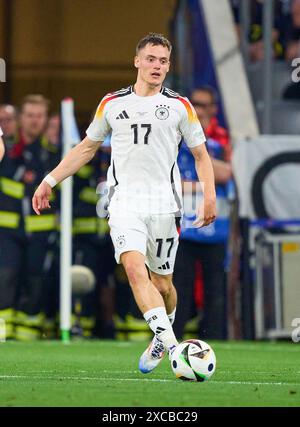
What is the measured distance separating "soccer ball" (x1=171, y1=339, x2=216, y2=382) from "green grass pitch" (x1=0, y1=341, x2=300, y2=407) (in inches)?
3.0

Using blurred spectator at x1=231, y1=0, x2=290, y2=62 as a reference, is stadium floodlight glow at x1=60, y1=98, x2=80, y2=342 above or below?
below

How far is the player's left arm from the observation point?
31.3 feet

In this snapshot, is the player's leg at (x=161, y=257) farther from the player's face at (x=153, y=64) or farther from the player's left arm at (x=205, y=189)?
the player's face at (x=153, y=64)

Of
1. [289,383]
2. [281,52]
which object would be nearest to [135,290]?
[289,383]

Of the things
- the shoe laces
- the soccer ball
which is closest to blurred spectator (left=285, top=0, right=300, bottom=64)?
the shoe laces

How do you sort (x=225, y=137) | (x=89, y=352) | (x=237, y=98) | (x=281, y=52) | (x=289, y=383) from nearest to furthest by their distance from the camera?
(x=289, y=383) < (x=89, y=352) < (x=225, y=137) < (x=237, y=98) < (x=281, y=52)

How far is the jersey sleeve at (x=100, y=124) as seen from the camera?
32.2 ft

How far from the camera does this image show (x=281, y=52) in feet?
56.7

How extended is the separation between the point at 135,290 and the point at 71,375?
2.62 feet

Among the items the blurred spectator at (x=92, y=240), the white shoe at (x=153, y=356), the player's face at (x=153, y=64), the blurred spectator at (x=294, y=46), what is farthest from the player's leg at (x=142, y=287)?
the blurred spectator at (x=294, y=46)

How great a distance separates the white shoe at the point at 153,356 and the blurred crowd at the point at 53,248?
472 cm

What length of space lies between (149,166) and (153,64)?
2.24 feet

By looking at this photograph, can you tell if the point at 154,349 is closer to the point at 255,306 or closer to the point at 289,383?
the point at 289,383

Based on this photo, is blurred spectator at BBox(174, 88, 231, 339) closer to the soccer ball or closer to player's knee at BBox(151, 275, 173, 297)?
player's knee at BBox(151, 275, 173, 297)
